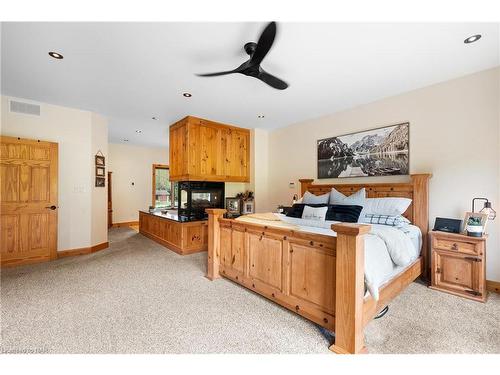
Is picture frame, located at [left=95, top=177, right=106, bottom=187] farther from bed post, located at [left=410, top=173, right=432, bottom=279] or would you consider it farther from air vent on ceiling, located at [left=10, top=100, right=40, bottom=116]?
bed post, located at [left=410, top=173, right=432, bottom=279]

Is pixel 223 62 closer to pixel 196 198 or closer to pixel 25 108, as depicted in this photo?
pixel 196 198

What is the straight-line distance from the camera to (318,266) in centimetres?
185

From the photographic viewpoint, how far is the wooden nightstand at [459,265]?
92.5 inches

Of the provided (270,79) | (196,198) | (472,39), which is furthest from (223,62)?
(196,198)

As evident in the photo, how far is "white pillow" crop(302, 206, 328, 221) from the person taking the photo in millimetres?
2850

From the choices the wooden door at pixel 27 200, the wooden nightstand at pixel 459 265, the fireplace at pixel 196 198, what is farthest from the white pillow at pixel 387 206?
the wooden door at pixel 27 200

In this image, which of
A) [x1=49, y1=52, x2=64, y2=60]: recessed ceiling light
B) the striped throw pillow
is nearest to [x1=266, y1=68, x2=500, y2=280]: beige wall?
the striped throw pillow

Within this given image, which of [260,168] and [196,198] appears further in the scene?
[260,168]

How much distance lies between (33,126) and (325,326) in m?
4.88

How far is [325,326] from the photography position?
5.86ft

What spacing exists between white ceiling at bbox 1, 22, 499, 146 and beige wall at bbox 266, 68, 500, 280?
18 centimetres

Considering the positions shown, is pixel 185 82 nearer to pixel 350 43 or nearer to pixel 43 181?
pixel 350 43

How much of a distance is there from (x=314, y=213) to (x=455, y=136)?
1967 millimetres

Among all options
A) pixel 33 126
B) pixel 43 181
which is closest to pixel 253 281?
pixel 43 181
